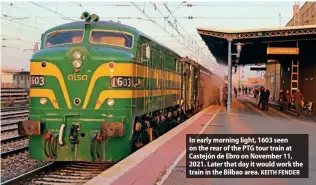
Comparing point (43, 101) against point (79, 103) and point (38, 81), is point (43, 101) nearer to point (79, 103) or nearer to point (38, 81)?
point (38, 81)

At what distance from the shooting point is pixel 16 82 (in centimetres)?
6156

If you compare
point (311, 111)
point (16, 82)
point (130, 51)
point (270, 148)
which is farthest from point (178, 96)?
point (16, 82)

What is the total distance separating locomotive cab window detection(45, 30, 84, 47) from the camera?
399 inches

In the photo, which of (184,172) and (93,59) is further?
(93,59)

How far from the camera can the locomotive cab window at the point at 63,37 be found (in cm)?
1014

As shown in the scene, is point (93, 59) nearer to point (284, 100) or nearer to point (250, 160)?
point (250, 160)

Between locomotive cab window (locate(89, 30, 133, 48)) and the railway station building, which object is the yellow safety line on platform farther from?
the railway station building

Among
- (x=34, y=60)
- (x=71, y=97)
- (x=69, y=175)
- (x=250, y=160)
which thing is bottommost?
(x=69, y=175)

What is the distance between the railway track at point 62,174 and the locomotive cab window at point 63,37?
10.1 feet

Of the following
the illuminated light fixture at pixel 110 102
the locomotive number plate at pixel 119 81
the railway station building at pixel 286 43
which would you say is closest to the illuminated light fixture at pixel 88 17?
the locomotive number plate at pixel 119 81

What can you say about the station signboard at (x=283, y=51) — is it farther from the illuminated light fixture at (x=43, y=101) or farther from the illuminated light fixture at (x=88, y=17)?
the illuminated light fixture at (x=43, y=101)

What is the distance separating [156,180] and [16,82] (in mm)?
58673

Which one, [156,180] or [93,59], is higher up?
[93,59]

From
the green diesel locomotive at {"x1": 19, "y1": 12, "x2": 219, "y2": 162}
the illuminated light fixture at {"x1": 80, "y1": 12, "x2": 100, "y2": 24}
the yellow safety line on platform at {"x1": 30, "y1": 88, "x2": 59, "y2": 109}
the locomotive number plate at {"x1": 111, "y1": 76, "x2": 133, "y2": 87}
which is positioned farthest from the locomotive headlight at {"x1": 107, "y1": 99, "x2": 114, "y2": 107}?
the illuminated light fixture at {"x1": 80, "y1": 12, "x2": 100, "y2": 24}
